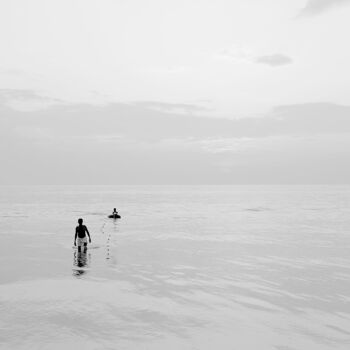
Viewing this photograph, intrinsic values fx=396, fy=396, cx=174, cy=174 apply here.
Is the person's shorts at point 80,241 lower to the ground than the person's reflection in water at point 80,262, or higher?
higher

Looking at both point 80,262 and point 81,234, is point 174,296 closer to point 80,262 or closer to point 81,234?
point 80,262

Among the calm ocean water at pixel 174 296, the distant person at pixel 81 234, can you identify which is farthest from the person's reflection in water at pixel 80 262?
the distant person at pixel 81 234

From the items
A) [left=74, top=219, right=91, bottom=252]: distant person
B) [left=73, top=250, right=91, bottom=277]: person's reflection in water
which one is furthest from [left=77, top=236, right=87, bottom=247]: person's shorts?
[left=73, top=250, right=91, bottom=277]: person's reflection in water

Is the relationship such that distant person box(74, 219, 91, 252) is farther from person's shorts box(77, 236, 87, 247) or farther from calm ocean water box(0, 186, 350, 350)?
calm ocean water box(0, 186, 350, 350)

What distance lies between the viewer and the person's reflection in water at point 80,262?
26453 mm

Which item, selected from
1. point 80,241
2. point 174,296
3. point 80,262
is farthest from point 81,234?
point 174,296

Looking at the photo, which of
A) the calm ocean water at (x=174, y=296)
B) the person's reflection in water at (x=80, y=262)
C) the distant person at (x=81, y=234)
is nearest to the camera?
the calm ocean water at (x=174, y=296)

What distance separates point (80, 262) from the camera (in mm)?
30047

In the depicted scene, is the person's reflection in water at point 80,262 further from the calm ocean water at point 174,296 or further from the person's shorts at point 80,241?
the person's shorts at point 80,241

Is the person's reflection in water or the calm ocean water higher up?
the person's reflection in water

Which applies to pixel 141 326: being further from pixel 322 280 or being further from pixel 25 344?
pixel 322 280

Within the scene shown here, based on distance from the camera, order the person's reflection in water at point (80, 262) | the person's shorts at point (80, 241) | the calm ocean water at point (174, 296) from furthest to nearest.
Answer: the person's shorts at point (80, 241)
the person's reflection in water at point (80, 262)
the calm ocean water at point (174, 296)

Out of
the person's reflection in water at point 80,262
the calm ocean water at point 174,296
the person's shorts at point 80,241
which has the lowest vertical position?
the calm ocean water at point 174,296

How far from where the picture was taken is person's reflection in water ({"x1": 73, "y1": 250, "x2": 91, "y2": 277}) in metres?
26.5
